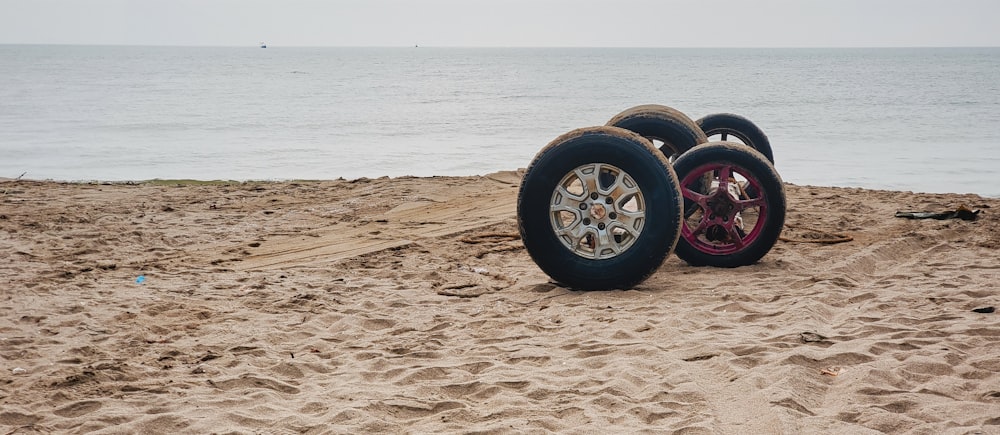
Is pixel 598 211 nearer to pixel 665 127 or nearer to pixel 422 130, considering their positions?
pixel 665 127

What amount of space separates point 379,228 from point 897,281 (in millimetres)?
5188

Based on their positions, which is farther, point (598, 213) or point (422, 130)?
point (422, 130)

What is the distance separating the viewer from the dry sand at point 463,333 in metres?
4.24

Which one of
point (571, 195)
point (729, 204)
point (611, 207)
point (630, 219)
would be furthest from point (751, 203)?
point (571, 195)

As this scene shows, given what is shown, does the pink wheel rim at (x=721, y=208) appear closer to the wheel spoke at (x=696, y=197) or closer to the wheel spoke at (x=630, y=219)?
the wheel spoke at (x=696, y=197)

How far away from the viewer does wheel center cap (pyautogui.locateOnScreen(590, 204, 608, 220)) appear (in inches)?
270

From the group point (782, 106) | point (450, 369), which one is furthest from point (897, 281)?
point (782, 106)

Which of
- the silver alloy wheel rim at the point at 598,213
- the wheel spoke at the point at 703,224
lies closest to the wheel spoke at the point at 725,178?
the wheel spoke at the point at 703,224

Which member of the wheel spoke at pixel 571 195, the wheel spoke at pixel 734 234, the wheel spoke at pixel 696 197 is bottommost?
the wheel spoke at pixel 734 234

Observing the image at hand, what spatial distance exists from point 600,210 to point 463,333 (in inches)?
67.3

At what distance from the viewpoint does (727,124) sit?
10516 mm

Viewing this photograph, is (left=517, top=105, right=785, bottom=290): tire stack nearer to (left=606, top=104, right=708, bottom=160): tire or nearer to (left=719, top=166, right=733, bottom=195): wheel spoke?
(left=719, top=166, right=733, bottom=195): wheel spoke

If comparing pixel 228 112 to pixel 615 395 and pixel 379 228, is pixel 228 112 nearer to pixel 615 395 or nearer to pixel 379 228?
pixel 379 228

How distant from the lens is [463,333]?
578 cm
